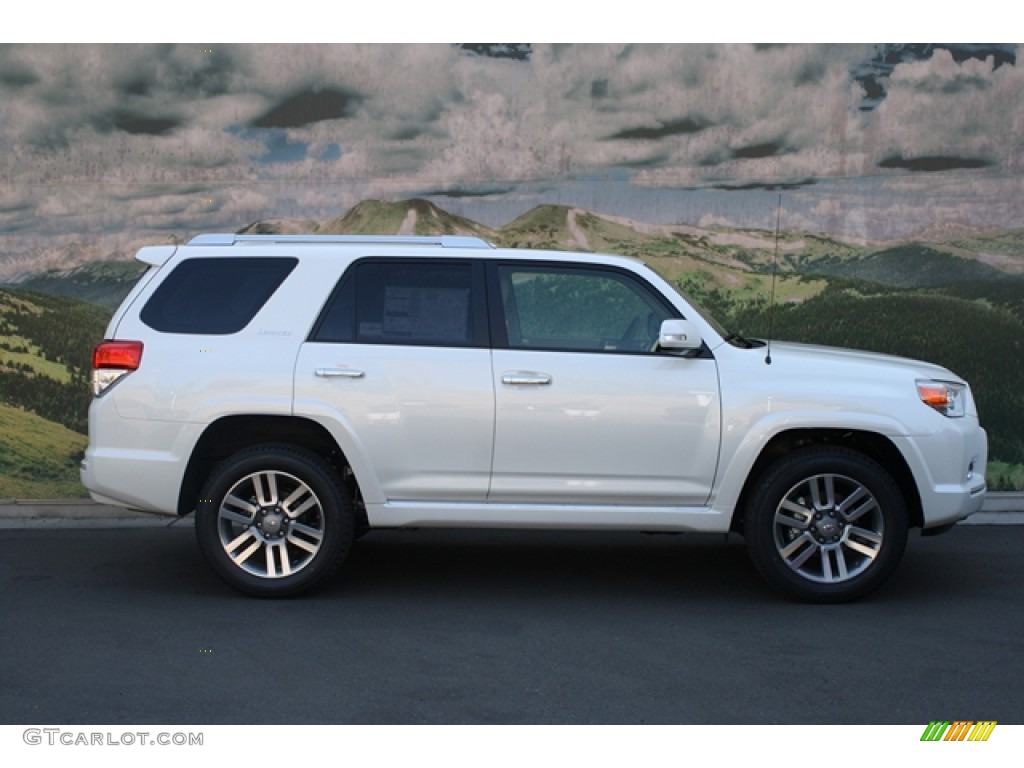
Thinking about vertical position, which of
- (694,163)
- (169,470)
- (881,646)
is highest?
(694,163)

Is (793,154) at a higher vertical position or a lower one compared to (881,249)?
higher

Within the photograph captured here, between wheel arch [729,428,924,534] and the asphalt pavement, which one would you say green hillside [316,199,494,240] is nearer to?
the asphalt pavement

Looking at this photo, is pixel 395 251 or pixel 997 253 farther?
pixel 997 253

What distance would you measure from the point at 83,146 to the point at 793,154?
18.8ft

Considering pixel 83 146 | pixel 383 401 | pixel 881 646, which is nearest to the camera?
pixel 881 646

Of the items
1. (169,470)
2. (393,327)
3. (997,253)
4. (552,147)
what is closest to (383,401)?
(393,327)

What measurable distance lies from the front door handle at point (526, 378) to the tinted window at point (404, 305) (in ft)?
0.96

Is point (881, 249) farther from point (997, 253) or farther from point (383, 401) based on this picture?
→ point (383, 401)

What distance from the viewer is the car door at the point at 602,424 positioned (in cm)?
710

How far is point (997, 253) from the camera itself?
36.5ft
